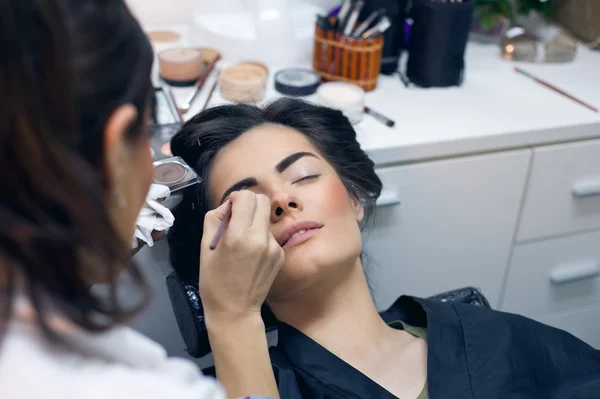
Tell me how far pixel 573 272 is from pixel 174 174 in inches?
40.2

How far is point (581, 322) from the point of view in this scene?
5.25ft

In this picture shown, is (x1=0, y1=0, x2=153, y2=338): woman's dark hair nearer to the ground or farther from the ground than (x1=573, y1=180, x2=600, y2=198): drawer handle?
farther from the ground

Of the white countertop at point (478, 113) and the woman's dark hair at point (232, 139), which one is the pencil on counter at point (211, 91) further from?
the woman's dark hair at point (232, 139)

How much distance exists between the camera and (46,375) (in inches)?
18.1

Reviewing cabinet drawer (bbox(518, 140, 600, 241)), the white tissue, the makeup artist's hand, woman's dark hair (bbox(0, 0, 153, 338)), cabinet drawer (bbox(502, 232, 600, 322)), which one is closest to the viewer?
woman's dark hair (bbox(0, 0, 153, 338))

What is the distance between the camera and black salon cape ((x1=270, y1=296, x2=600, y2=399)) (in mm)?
915

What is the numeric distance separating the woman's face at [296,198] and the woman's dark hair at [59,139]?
0.44 m

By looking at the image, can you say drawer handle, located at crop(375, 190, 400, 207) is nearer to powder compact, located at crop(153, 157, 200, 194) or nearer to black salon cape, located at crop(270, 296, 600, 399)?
black salon cape, located at crop(270, 296, 600, 399)

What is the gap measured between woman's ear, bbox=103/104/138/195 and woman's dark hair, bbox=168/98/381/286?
51 centimetres

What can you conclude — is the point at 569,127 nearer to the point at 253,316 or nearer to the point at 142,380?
the point at 253,316

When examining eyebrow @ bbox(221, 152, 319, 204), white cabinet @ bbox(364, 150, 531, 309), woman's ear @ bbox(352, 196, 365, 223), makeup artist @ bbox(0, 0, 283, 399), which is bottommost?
white cabinet @ bbox(364, 150, 531, 309)

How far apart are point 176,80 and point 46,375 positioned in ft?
3.15

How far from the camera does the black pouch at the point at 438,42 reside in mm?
1319

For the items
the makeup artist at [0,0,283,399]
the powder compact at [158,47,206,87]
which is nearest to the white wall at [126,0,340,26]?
the powder compact at [158,47,206,87]
